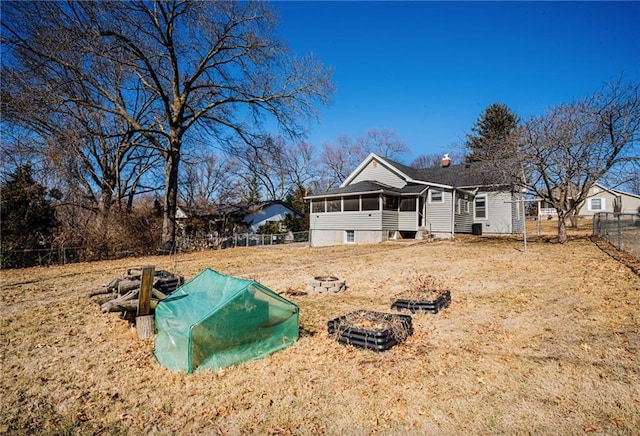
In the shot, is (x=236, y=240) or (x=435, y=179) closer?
(x=236, y=240)

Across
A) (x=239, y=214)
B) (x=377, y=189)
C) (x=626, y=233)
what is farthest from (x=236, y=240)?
(x=626, y=233)

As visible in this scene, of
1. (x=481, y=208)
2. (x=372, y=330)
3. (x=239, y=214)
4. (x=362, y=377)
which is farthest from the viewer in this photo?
(x=239, y=214)

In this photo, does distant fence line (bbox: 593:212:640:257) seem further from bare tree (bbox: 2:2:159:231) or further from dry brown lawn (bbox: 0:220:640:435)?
bare tree (bbox: 2:2:159:231)

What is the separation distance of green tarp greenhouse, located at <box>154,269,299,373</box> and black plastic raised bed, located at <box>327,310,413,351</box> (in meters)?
0.69

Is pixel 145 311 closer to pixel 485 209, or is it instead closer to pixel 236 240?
pixel 236 240

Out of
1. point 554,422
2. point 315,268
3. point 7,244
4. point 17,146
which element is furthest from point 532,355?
point 17,146

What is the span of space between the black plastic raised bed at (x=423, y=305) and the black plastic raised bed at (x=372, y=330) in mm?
1109

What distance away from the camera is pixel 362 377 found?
12.3 feet

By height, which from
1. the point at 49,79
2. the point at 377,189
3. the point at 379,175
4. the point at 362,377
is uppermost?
the point at 49,79

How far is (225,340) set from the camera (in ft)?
13.3

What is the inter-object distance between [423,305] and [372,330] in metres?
1.98

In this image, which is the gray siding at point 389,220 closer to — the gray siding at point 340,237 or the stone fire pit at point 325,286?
the gray siding at point 340,237

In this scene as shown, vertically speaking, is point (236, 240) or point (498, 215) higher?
point (498, 215)

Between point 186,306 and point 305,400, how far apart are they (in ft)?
6.92
